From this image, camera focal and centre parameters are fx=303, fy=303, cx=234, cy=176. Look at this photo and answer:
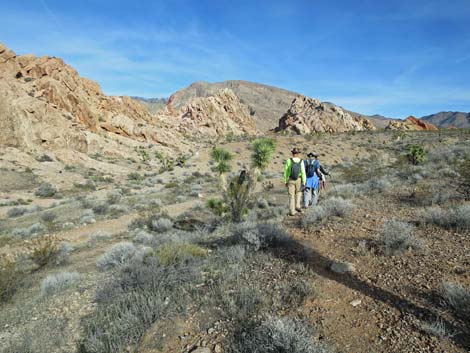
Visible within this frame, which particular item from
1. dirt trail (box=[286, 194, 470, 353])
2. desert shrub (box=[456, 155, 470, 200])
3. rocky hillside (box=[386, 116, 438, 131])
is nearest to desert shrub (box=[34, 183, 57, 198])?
dirt trail (box=[286, 194, 470, 353])

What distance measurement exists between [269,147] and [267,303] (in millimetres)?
11007

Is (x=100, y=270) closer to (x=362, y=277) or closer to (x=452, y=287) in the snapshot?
(x=362, y=277)

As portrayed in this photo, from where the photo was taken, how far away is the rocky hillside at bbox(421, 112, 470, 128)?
154750 millimetres

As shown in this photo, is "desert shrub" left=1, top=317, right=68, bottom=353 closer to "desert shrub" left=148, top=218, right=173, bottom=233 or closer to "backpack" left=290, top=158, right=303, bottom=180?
"backpack" left=290, top=158, right=303, bottom=180

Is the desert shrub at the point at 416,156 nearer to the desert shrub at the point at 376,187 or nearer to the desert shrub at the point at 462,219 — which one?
the desert shrub at the point at 376,187

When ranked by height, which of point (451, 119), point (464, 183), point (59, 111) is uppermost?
point (451, 119)

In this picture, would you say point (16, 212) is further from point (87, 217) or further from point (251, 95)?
point (251, 95)

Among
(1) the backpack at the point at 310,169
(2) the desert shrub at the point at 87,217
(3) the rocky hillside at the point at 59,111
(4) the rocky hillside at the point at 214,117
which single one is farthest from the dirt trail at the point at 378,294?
(4) the rocky hillside at the point at 214,117

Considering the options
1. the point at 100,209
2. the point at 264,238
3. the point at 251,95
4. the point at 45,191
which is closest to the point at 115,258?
the point at 264,238

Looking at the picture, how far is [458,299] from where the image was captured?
3729mm

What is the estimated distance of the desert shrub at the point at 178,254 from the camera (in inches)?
240

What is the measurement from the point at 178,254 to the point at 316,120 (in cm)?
6688

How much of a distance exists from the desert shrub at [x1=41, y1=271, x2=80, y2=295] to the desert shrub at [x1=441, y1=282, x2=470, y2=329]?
693cm

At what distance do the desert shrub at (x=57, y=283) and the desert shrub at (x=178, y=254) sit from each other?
2096 millimetres
